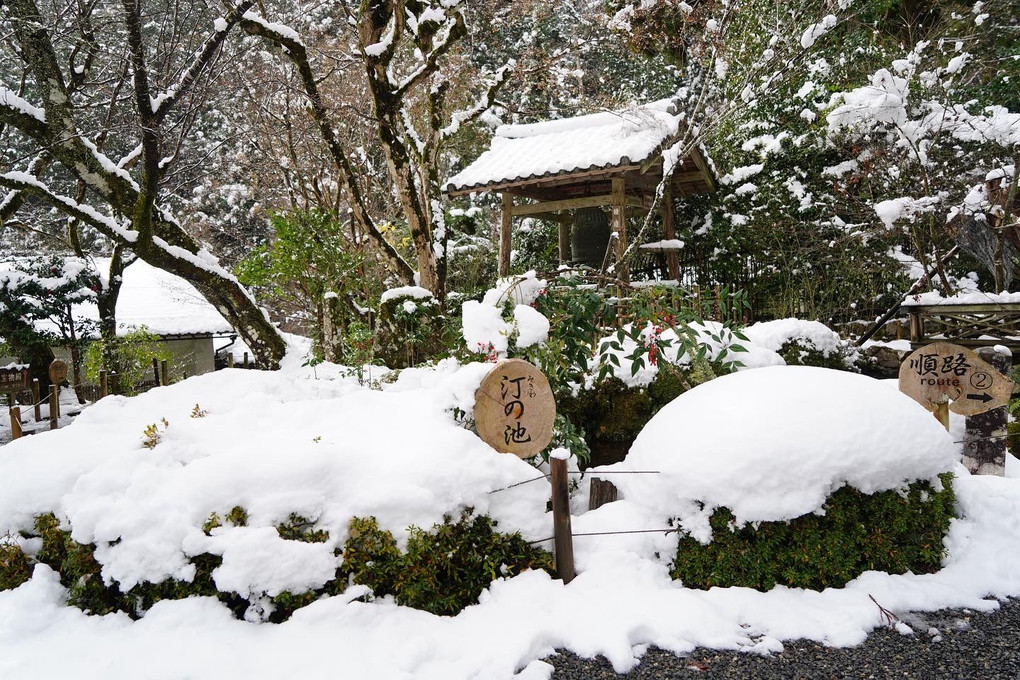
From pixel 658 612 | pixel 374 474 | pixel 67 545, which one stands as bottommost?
pixel 658 612

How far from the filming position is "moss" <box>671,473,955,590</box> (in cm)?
315

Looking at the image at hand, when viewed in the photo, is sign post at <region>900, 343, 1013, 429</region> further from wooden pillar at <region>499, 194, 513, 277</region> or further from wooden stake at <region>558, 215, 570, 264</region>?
wooden stake at <region>558, 215, 570, 264</region>

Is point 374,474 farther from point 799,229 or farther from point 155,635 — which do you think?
point 799,229

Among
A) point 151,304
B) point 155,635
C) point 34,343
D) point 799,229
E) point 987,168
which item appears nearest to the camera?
point 155,635

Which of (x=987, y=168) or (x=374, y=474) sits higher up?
(x=987, y=168)

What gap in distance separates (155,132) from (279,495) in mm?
4997

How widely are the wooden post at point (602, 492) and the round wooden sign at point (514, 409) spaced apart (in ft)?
1.39

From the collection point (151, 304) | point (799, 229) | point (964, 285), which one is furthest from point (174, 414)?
point (151, 304)

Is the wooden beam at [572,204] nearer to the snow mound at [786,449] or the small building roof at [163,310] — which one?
the snow mound at [786,449]

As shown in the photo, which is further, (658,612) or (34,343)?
(34,343)

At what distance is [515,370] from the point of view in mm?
3590

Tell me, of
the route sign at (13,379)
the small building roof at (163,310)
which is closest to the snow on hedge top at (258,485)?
the route sign at (13,379)

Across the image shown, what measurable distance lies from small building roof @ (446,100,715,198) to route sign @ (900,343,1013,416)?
366cm

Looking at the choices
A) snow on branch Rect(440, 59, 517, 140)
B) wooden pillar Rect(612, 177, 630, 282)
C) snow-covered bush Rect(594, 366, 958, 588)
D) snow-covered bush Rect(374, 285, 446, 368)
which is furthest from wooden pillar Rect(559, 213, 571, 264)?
snow-covered bush Rect(594, 366, 958, 588)
